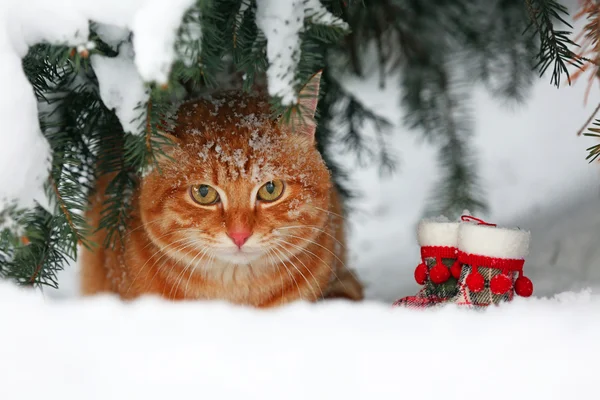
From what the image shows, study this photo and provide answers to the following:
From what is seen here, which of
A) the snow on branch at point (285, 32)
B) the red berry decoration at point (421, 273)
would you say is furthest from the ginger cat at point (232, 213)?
the red berry decoration at point (421, 273)

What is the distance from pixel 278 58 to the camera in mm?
1106

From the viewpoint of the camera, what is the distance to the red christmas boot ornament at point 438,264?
132cm

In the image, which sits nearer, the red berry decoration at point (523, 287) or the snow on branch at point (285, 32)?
the snow on branch at point (285, 32)

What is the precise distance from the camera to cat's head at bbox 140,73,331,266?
1.36m

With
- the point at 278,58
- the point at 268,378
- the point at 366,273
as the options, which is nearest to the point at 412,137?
the point at 366,273

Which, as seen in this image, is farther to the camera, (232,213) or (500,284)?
(232,213)

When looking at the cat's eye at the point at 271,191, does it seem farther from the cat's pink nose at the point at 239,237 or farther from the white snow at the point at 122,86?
the white snow at the point at 122,86

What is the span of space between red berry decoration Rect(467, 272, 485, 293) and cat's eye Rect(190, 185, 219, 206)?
607mm

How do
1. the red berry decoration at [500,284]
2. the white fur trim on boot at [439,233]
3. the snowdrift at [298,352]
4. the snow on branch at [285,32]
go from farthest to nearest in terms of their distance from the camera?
the white fur trim on boot at [439,233]
the red berry decoration at [500,284]
the snow on branch at [285,32]
the snowdrift at [298,352]

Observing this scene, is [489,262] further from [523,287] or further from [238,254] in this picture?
[238,254]

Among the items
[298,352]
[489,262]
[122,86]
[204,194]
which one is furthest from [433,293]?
[122,86]

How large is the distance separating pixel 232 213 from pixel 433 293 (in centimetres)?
50

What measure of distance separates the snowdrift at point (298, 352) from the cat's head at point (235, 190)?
20cm

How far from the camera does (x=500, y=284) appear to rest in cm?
122
